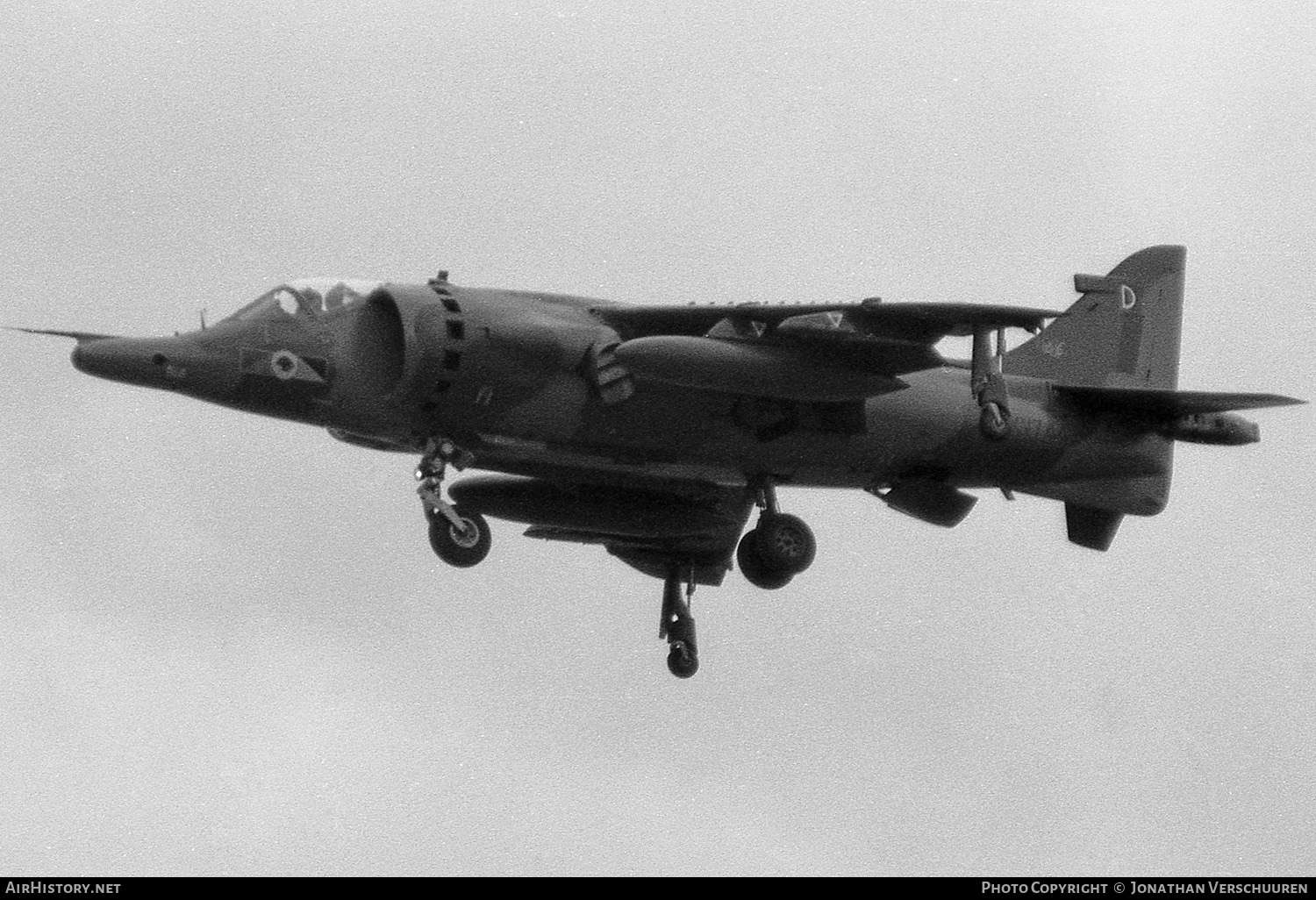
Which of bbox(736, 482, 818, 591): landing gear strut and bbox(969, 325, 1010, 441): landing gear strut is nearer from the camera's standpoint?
bbox(969, 325, 1010, 441): landing gear strut

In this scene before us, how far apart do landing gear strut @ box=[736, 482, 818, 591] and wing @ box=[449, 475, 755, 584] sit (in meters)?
0.71

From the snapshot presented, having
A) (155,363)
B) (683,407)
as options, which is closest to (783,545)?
(683,407)

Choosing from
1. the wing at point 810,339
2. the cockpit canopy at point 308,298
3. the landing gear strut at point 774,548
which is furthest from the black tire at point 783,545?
the cockpit canopy at point 308,298

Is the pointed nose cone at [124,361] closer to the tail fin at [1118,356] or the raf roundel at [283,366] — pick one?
the raf roundel at [283,366]

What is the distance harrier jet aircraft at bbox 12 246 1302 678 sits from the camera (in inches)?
959

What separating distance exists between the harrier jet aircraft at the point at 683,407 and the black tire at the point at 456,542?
2cm

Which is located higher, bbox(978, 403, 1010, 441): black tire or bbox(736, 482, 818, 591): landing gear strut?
bbox(978, 403, 1010, 441): black tire

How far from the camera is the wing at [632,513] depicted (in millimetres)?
27031

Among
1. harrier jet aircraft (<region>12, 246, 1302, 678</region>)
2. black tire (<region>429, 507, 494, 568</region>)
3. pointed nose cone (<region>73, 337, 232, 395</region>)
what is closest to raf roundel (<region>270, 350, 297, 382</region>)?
harrier jet aircraft (<region>12, 246, 1302, 678</region>)

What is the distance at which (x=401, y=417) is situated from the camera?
24609 millimetres

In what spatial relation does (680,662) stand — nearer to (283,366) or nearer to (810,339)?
(810,339)

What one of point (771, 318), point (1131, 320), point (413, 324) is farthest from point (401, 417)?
point (1131, 320)

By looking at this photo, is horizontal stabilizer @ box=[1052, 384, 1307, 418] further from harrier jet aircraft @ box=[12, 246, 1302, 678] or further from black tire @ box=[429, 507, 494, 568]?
black tire @ box=[429, 507, 494, 568]

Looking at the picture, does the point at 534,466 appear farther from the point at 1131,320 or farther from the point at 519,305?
the point at 1131,320
